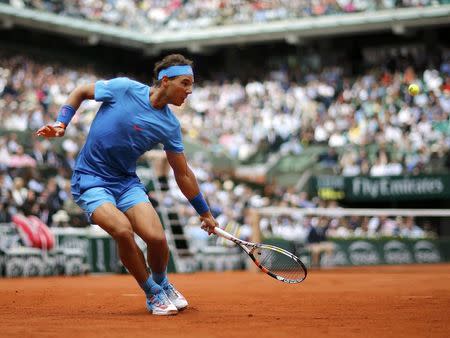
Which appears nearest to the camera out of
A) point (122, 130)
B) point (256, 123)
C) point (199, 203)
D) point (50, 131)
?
point (50, 131)

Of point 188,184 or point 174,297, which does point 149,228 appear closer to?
point 188,184

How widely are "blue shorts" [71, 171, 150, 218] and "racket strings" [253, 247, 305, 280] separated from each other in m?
1.60

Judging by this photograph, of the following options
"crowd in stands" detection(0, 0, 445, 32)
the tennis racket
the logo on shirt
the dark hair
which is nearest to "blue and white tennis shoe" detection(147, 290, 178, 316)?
the tennis racket

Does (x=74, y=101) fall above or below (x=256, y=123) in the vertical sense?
below

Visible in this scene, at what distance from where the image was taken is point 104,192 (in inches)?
320

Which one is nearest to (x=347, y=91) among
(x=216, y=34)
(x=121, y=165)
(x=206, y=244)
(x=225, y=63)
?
(x=216, y=34)

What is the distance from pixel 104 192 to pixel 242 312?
64.4 inches

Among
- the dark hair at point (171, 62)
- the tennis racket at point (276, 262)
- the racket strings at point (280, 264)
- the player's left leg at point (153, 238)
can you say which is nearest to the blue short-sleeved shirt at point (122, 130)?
the dark hair at point (171, 62)

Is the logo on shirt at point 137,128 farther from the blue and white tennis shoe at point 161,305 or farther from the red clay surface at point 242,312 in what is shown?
the red clay surface at point 242,312

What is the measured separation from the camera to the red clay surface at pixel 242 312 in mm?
6797

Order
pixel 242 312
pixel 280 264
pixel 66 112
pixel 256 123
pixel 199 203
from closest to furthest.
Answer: pixel 66 112 < pixel 242 312 < pixel 199 203 < pixel 280 264 < pixel 256 123

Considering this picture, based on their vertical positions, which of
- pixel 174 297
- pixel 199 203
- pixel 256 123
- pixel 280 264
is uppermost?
pixel 256 123

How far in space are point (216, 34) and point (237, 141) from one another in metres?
5.70

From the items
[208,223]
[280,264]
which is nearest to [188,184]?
[208,223]
